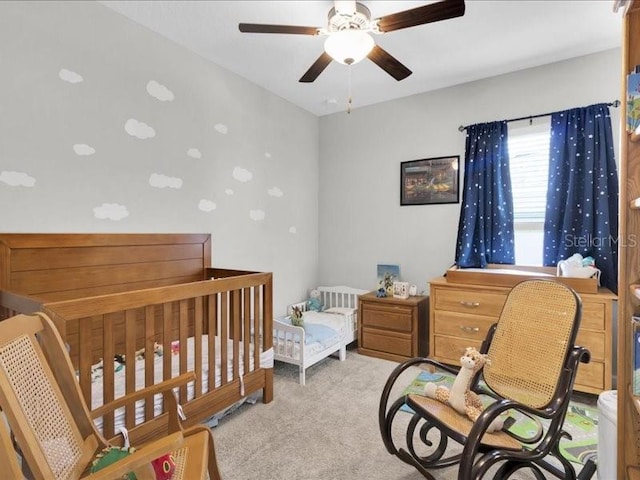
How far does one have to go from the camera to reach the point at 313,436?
209 centimetres

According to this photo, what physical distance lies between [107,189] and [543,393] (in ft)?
9.03

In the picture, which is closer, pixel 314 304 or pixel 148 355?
pixel 148 355

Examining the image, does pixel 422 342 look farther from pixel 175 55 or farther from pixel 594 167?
pixel 175 55

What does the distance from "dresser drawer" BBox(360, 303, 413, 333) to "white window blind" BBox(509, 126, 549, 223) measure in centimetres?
133

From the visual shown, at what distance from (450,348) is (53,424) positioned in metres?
2.68

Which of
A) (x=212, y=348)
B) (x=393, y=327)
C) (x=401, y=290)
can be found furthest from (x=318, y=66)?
(x=393, y=327)

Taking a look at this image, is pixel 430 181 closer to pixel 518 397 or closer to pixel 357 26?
pixel 357 26

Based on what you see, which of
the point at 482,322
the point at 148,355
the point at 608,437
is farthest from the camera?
the point at 482,322

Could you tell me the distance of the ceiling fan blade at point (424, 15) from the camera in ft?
5.30

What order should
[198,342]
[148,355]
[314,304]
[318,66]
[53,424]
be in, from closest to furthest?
[53,424]
[148,355]
[198,342]
[318,66]
[314,304]

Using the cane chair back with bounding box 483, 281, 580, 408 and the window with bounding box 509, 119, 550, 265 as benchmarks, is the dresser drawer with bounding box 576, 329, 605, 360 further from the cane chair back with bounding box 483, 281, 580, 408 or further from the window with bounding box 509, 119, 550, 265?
the cane chair back with bounding box 483, 281, 580, 408

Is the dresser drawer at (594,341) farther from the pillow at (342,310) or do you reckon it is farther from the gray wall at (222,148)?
the pillow at (342,310)

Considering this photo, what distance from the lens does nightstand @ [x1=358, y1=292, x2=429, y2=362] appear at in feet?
10.7

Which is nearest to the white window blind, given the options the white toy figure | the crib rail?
the white toy figure
